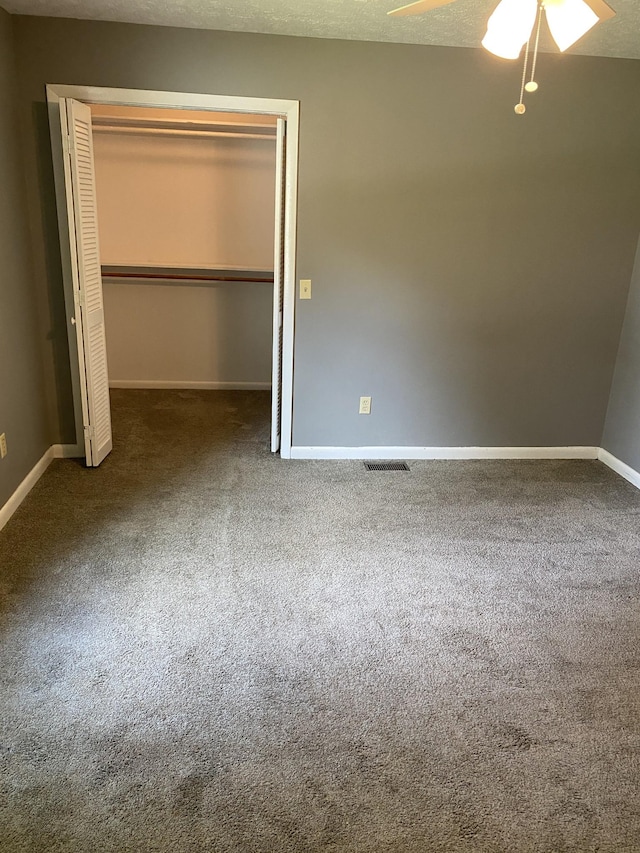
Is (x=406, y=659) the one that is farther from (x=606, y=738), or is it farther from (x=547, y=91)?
(x=547, y=91)

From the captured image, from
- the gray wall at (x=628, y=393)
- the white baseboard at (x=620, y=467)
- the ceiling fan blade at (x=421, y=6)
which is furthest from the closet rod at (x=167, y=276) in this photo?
the ceiling fan blade at (x=421, y=6)

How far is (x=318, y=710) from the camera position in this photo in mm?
1909

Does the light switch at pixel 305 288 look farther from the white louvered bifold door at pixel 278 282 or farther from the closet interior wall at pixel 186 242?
the closet interior wall at pixel 186 242

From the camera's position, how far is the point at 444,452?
4.05 meters

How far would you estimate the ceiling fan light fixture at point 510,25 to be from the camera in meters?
1.76

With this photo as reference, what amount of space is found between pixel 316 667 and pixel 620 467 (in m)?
2.76

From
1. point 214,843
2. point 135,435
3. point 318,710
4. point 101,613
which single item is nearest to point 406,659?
point 318,710

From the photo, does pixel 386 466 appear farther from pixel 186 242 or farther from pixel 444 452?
pixel 186 242

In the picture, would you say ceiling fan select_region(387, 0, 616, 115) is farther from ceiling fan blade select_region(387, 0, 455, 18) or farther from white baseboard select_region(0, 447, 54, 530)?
white baseboard select_region(0, 447, 54, 530)

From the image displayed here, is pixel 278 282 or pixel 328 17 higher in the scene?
pixel 328 17

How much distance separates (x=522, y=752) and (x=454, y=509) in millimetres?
1651

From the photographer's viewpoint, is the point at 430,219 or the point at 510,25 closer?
the point at 510,25

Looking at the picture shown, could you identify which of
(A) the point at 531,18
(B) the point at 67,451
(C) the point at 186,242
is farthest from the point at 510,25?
(C) the point at 186,242

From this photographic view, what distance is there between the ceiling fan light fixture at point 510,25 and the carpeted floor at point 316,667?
2074 millimetres
